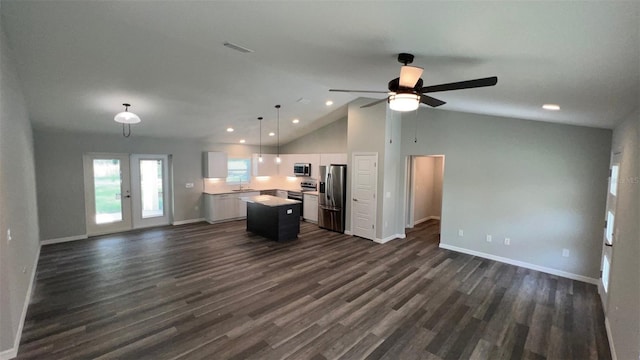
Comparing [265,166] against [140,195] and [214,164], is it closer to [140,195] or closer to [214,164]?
[214,164]

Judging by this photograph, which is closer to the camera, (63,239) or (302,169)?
(63,239)

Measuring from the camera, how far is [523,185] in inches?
193

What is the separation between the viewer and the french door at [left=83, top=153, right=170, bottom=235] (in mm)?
6438

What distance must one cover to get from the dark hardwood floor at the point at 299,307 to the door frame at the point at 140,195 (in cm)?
166

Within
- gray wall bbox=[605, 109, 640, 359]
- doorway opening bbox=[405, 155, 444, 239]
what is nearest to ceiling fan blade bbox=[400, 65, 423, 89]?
gray wall bbox=[605, 109, 640, 359]

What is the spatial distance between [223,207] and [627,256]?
7.86 metres

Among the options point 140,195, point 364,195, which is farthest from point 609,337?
point 140,195

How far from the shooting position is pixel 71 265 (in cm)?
465

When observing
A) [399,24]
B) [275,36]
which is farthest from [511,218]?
[275,36]

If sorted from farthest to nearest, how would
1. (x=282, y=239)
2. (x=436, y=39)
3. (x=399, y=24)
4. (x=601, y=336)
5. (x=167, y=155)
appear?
(x=167, y=155)
(x=282, y=239)
(x=601, y=336)
(x=436, y=39)
(x=399, y=24)

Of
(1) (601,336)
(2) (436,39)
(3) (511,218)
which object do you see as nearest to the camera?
(2) (436,39)

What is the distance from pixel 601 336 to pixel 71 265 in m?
7.50

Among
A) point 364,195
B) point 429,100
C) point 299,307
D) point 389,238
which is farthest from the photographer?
point 364,195

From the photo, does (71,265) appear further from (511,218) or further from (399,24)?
(511,218)
